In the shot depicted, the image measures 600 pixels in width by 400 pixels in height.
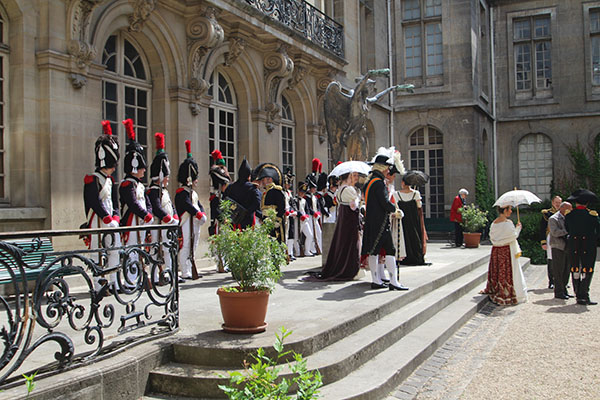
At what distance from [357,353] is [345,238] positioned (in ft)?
11.0

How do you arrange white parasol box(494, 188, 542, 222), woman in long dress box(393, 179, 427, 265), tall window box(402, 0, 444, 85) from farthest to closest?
tall window box(402, 0, 444, 85) → woman in long dress box(393, 179, 427, 265) → white parasol box(494, 188, 542, 222)

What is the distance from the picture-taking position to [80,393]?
3.66 meters

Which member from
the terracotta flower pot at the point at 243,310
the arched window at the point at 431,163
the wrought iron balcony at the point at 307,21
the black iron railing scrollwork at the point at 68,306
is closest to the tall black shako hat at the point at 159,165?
the black iron railing scrollwork at the point at 68,306

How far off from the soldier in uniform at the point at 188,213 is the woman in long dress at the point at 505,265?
4.56m

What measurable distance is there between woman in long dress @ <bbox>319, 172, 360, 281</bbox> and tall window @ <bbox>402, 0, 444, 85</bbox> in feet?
58.6

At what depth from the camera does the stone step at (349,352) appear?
13.8 feet

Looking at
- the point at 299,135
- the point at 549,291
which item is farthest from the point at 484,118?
the point at 549,291

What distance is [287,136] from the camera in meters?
15.6

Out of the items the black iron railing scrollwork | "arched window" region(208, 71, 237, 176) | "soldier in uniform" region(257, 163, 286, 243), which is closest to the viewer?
the black iron railing scrollwork

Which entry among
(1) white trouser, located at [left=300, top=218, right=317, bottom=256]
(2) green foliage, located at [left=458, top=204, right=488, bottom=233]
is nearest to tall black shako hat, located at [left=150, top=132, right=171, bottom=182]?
(1) white trouser, located at [left=300, top=218, right=317, bottom=256]

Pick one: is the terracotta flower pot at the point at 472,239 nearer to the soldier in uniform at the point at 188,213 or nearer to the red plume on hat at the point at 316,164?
the red plume on hat at the point at 316,164

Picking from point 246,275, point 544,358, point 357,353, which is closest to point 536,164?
point 544,358

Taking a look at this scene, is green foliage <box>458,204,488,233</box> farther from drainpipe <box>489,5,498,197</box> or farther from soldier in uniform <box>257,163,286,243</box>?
drainpipe <box>489,5,498,197</box>

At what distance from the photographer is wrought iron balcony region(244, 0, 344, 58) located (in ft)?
43.0
